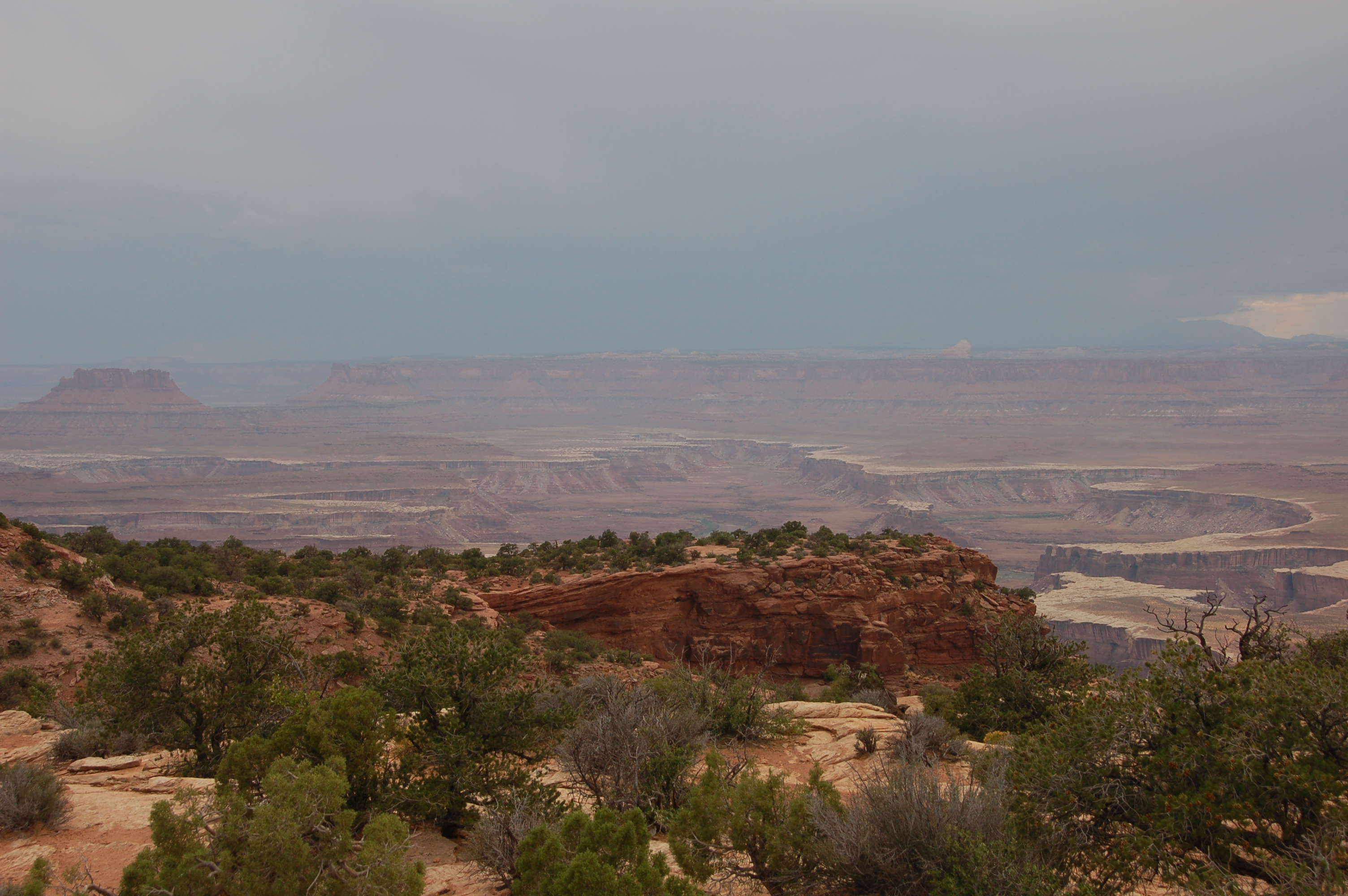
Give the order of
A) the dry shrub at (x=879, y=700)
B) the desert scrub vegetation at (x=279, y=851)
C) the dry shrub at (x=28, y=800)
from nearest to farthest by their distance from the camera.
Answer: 1. the desert scrub vegetation at (x=279, y=851)
2. the dry shrub at (x=28, y=800)
3. the dry shrub at (x=879, y=700)

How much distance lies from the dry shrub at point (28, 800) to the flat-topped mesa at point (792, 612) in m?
16.0

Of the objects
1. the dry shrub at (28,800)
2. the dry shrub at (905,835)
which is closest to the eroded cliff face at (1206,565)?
the dry shrub at (905,835)

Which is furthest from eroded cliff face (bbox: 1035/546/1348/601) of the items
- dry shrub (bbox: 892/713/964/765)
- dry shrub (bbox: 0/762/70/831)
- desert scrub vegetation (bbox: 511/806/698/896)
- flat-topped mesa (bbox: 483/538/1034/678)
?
dry shrub (bbox: 0/762/70/831)

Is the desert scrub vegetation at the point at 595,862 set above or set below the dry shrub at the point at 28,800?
above

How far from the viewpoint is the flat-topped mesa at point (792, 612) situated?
2488cm

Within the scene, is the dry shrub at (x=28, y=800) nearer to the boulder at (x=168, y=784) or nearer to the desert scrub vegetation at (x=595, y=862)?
the boulder at (x=168, y=784)

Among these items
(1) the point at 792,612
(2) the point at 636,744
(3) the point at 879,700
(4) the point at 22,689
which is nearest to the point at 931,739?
(3) the point at 879,700

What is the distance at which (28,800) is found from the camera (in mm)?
7762

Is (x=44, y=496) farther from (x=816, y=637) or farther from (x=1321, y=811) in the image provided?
(x=1321, y=811)

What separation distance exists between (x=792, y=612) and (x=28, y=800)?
72.5 feet

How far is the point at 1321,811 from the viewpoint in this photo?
5.87 meters

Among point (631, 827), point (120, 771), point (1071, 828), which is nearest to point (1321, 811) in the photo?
point (1071, 828)

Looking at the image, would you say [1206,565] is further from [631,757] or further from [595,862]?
[595,862]

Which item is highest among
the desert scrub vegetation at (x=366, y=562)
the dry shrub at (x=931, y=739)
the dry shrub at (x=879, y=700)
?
the desert scrub vegetation at (x=366, y=562)
